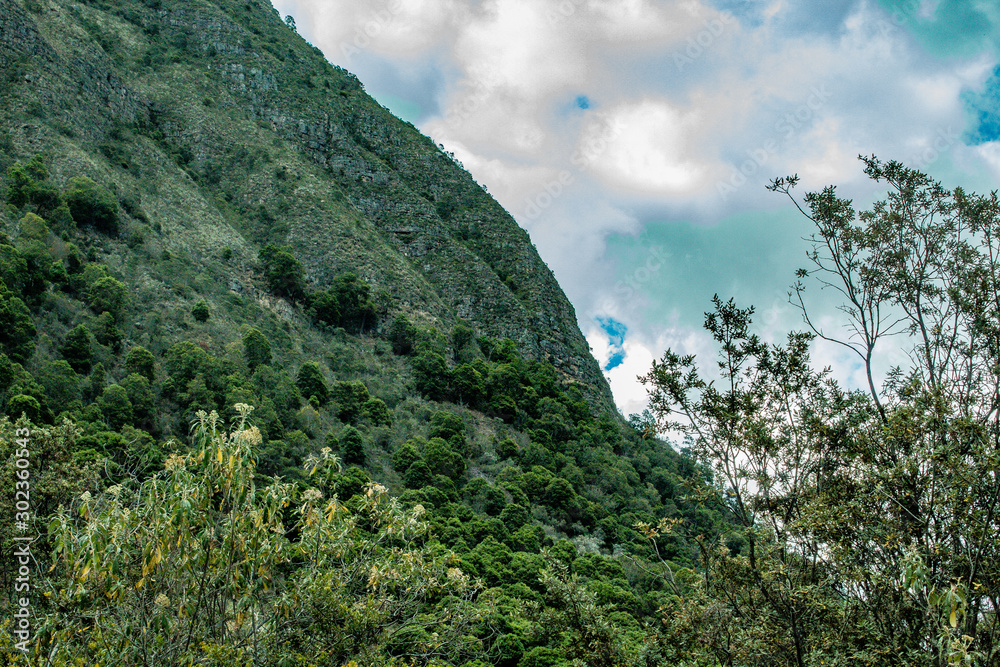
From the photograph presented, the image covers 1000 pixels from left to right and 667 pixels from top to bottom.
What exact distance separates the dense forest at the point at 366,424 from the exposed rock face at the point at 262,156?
32cm

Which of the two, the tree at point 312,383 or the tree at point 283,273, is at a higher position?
the tree at point 283,273

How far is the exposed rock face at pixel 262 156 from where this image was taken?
42500 millimetres

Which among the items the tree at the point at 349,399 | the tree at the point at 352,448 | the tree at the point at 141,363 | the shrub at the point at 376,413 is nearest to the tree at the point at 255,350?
the tree at the point at 349,399

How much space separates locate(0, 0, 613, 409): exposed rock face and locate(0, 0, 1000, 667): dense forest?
32 centimetres

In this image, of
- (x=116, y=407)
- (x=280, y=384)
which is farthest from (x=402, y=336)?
(x=116, y=407)

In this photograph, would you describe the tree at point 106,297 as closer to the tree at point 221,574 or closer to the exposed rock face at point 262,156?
the exposed rock face at point 262,156

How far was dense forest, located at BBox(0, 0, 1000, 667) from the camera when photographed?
656cm

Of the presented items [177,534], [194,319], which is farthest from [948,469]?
[194,319]

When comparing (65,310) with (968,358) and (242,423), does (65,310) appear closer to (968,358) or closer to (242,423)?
(242,423)

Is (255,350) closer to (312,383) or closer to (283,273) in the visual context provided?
(312,383)

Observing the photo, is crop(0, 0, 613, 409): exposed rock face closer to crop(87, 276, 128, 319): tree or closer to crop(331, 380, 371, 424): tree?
crop(87, 276, 128, 319): tree

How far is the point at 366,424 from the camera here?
36125 mm

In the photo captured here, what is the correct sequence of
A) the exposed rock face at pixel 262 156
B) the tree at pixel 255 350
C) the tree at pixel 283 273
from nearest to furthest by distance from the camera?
1. the tree at pixel 255 350
2. the exposed rock face at pixel 262 156
3. the tree at pixel 283 273

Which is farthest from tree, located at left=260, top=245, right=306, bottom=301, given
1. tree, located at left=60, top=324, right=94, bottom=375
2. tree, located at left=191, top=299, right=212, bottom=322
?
tree, located at left=60, top=324, right=94, bottom=375
